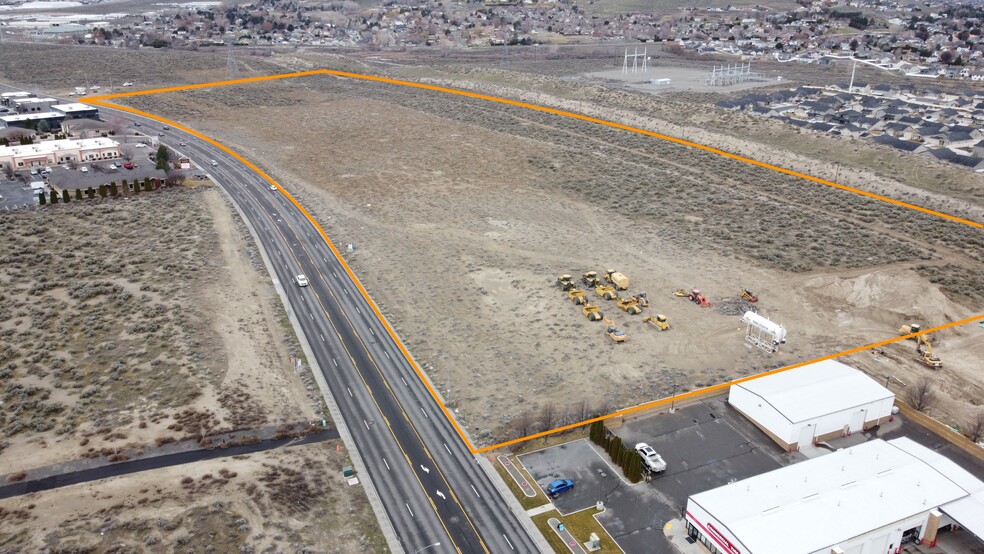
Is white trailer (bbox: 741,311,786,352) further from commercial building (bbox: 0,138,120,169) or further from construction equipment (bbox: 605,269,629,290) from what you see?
commercial building (bbox: 0,138,120,169)

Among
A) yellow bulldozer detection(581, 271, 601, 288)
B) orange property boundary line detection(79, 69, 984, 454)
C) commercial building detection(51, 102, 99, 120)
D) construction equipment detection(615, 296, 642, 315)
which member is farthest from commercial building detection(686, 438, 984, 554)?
commercial building detection(51, 102, 99, 120)

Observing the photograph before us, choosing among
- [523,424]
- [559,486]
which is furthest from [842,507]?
[523,424]

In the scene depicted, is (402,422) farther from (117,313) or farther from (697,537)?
(117,313)

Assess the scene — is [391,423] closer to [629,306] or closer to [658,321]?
[629,306]

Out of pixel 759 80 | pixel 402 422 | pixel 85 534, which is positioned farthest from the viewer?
pixel 759 80

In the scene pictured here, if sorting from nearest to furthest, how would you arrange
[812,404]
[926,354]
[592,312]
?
[812,404] < [926,354] < [592,312]

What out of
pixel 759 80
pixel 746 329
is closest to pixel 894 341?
pixel 746 329
